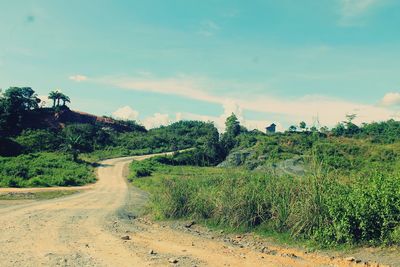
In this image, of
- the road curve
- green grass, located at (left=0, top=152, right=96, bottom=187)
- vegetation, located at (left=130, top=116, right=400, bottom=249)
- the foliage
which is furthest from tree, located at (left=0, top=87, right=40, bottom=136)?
vegetation, located at (left=130, top=116, right=400, bottom=249)

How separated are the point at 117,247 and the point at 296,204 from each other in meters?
5.14

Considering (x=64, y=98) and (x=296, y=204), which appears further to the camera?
(x=64, y=98)

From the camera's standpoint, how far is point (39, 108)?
8262 cm

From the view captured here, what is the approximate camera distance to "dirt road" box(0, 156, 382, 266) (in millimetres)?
8430

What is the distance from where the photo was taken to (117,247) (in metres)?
9.87

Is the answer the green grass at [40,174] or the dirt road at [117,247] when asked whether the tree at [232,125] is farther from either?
the dirt road at [117,247]

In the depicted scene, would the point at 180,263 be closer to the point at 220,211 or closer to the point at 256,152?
the point at 220,211

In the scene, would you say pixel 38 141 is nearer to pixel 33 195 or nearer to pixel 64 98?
pixel 64 98

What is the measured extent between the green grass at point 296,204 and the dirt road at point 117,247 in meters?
0.99

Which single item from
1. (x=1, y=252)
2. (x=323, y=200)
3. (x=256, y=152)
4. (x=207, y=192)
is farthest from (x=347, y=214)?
(x=256, y=152)

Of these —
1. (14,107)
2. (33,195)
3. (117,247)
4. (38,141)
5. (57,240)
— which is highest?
(14,107)

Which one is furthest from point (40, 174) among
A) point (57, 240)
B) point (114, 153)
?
point (114, 153)

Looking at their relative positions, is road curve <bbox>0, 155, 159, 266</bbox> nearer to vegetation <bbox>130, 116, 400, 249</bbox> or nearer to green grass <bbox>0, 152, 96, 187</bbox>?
vegetation <bbox>130, 116, 400, 249</bbox>

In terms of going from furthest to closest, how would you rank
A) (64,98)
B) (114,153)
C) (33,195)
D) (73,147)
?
(64,98) → (114,153) → (73,147) → (33,195)
